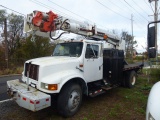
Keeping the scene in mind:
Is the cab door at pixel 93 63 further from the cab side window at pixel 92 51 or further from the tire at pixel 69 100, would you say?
the tire at pixel 69 100

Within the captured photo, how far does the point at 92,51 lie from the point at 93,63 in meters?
0.43

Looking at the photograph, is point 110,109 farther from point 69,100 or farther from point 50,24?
point 50,24

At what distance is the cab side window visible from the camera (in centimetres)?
590

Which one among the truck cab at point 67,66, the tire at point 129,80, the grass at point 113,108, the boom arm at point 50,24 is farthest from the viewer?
the tire at point 129,80

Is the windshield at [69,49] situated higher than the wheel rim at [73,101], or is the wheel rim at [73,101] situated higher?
the windshield at [69,49]

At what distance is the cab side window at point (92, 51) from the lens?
590cm

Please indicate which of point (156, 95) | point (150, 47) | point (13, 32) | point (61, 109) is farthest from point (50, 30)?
point (13, 32)

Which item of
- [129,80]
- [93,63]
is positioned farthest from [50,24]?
[129,80]

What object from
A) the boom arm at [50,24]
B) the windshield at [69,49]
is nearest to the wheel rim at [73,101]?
the windshield at [69,49]

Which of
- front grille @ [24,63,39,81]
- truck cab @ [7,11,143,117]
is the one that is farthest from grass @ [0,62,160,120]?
front grille @ [24,63,39,81]

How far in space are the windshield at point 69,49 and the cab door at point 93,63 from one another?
0.92 feet

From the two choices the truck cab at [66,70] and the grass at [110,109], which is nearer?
the truck cab at [66,70]

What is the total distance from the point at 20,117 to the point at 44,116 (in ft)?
2.15

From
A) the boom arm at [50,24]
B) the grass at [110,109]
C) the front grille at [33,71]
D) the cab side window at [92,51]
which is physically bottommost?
the grass at [110,109]
